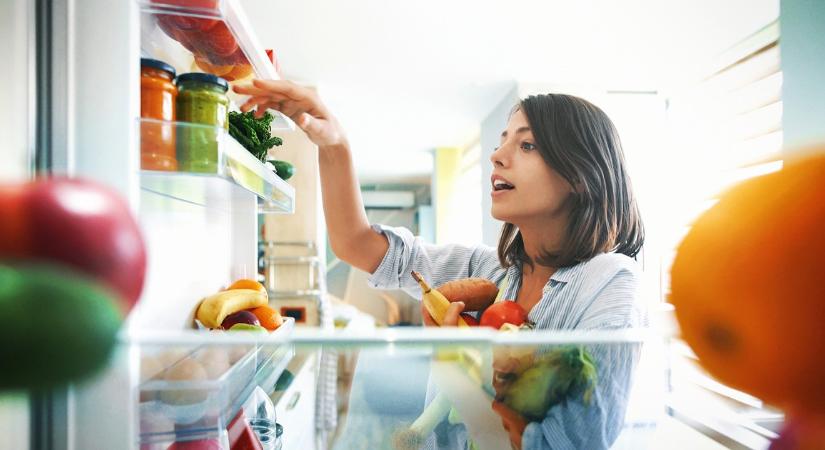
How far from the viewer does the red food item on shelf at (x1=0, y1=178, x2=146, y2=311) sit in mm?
116

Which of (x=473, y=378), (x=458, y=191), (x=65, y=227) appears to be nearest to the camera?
(x=65, y=227)

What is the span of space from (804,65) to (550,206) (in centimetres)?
32

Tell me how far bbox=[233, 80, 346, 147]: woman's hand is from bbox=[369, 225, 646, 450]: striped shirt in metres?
0.21

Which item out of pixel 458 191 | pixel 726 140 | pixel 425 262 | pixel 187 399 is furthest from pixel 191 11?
pixel 458 191

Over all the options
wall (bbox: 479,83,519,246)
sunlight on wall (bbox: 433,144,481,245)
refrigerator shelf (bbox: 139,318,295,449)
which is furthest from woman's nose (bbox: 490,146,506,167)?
sunlight on wall (bbox: 433,144,481,245)

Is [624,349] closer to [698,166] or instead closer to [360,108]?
[698,166]

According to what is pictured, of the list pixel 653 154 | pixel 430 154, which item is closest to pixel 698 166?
pixel 653 154

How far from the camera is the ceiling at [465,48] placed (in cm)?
147

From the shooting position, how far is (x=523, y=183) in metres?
0.54

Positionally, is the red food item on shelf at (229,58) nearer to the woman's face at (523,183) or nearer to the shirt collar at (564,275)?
the woman's face at (523,183)

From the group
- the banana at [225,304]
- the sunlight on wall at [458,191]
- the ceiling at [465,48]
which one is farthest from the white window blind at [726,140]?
the sunlight on wall at [458,191]

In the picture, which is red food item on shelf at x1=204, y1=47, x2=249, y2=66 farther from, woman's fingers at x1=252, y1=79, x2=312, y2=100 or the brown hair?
the brown hair

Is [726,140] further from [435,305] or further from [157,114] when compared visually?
[157,114]

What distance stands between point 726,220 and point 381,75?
5.51 feet
